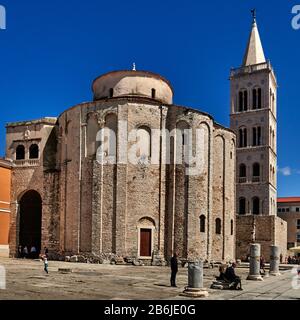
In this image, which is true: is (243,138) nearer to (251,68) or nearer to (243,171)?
(243,171)

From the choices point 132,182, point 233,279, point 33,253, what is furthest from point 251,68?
point 233,279

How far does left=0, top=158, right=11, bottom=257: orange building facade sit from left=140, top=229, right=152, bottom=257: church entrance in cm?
1087

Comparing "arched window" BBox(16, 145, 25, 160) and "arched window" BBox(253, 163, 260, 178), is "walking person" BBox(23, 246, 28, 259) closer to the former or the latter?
"arched window" BBox(16, 145, 25, 160)

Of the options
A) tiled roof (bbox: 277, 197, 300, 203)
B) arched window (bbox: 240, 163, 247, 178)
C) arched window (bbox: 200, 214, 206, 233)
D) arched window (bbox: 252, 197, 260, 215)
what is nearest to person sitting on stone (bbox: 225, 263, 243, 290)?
arched window (bbox: 200, 214, 206, 233)

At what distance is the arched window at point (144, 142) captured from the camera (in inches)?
1252

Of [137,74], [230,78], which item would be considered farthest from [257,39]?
[137,74]

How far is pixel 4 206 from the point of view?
35.5m

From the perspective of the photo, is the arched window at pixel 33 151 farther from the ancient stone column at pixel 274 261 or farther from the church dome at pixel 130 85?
the ancient stone column at pixel 274 261

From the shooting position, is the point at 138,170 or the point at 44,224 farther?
the point at 44,224

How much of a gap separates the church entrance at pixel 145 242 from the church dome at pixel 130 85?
10058 millimetres

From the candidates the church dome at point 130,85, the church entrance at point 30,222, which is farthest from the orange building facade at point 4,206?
the church dome at point 130,85
